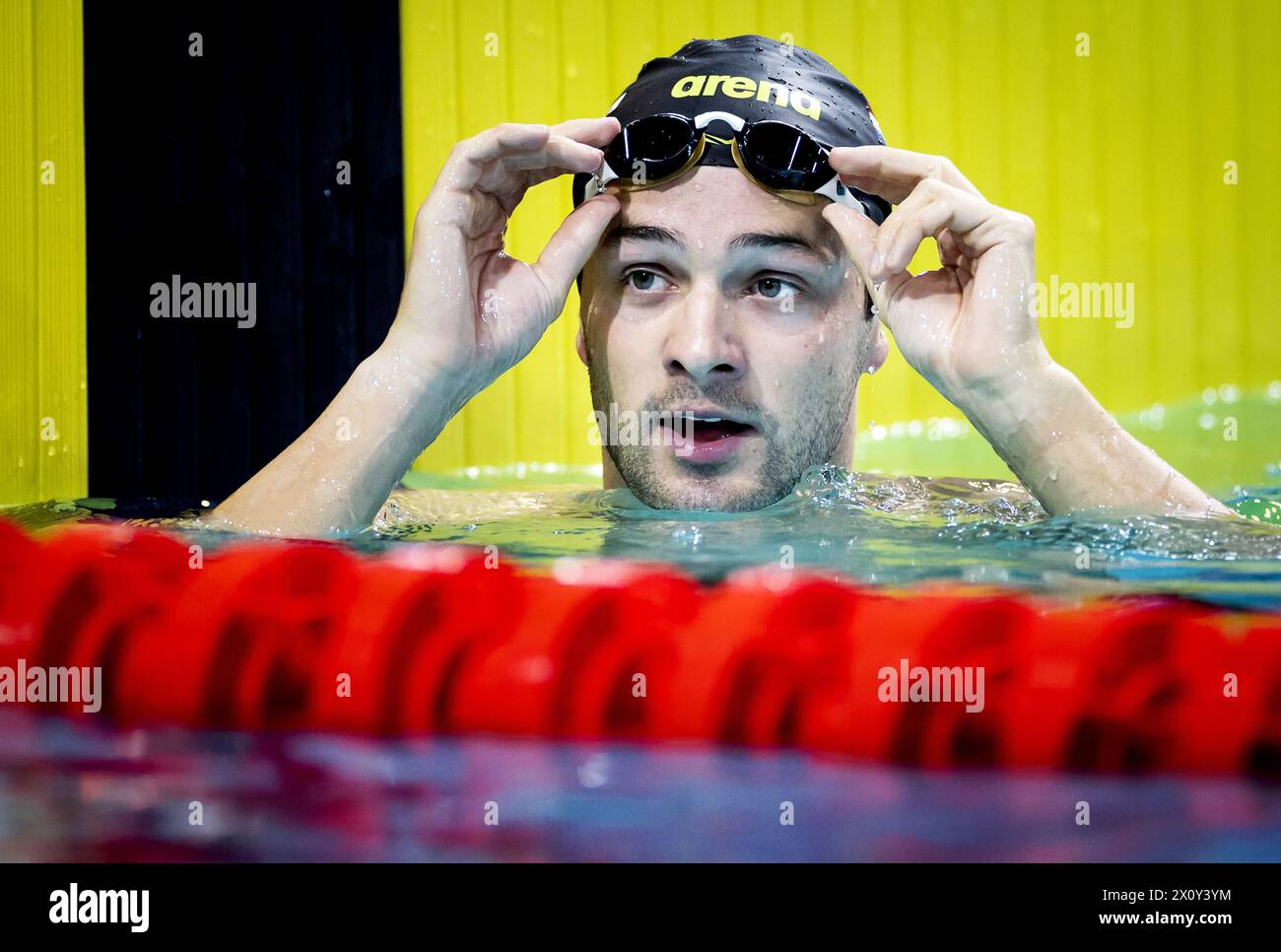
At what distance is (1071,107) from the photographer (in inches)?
189

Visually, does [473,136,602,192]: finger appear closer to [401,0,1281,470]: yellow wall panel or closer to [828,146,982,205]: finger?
[828,146,982,205]: finger

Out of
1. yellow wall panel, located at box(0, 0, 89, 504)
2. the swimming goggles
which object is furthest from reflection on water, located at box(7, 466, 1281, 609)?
yellow wall panel, located at box(0, 0, 89, 504)

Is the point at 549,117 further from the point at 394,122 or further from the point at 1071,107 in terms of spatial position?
the point at 1071,107

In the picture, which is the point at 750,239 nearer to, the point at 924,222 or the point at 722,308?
the point at 722,308

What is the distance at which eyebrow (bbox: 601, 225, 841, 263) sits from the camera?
202 cm

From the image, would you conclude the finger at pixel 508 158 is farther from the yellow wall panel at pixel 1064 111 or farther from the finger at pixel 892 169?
the yellow wall panel at pixel 1064 111

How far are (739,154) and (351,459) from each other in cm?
87

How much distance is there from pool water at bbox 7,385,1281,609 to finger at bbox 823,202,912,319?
0.38 metres

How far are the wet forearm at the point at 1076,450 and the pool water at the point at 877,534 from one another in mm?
45

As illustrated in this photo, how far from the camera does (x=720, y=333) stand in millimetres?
1976

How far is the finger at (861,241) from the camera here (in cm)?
198
